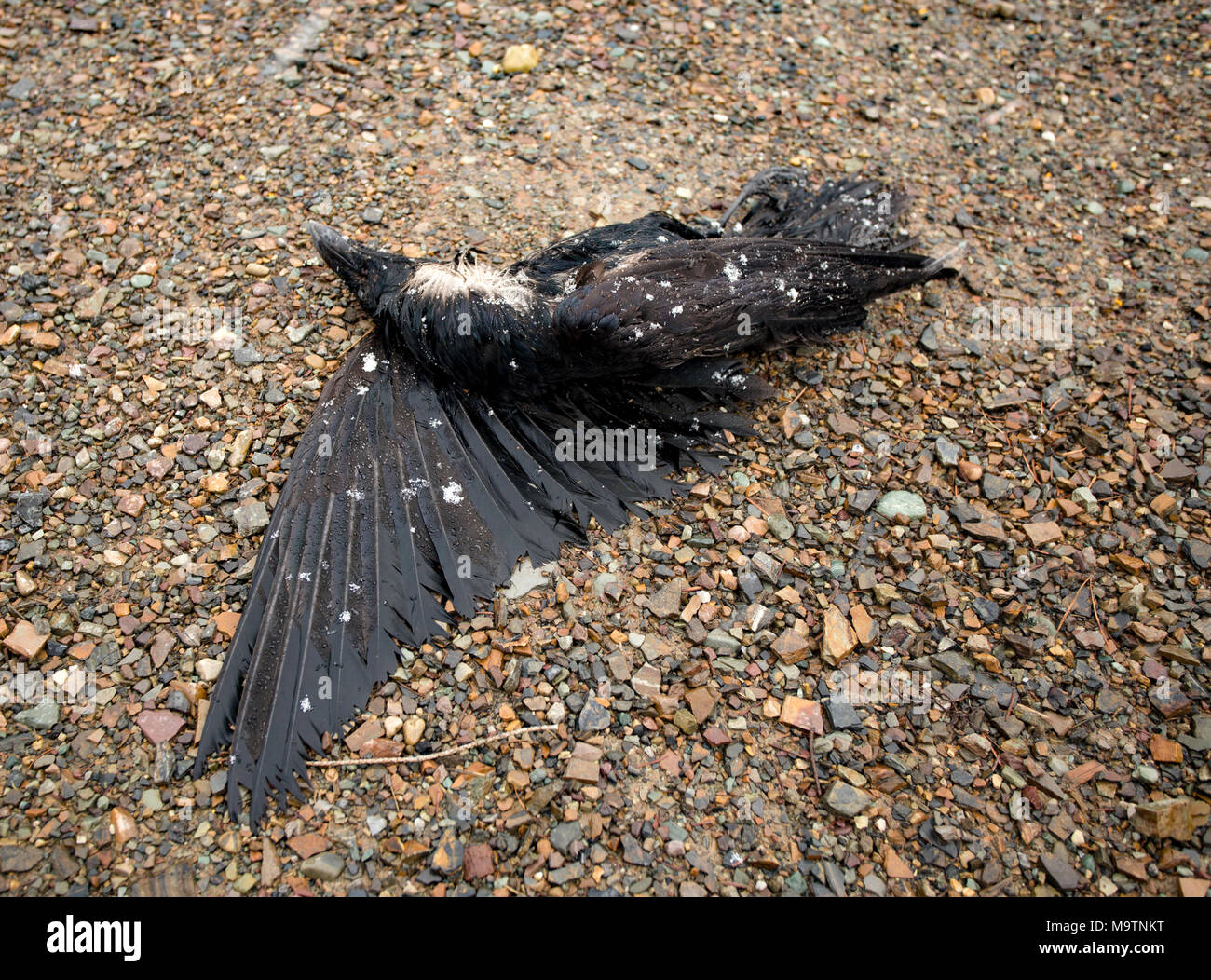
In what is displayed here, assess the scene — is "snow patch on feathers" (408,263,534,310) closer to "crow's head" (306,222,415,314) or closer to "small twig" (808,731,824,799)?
"crow's head" (306,222,415,314)

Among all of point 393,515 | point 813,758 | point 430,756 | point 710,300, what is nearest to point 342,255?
point 393,515

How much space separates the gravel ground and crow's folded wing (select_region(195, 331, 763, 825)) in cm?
13

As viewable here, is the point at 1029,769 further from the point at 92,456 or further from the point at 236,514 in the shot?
the point at 92,456

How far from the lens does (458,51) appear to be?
467 cm

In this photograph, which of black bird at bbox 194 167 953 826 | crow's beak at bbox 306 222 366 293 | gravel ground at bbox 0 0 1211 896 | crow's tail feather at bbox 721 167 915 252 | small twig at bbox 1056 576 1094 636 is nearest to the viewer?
gravel ground at bbox 0 0 1211 896

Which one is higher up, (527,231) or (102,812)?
(527,231)

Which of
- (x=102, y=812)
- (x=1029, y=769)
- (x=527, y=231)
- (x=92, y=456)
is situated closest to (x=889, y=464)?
(x=1029, y=769)

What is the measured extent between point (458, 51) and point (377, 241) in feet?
5.08

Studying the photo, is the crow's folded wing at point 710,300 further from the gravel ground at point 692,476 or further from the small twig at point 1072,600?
the small twig at point 1072,600

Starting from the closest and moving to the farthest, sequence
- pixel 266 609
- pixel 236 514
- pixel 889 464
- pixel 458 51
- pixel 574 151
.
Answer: pixel 266 609 < pixel 236 514 < pixel 889 464 < pixel 574 151 < pixel 458 51

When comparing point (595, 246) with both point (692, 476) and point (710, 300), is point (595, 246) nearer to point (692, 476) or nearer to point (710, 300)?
point (710, 300)

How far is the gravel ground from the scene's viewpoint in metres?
2.45

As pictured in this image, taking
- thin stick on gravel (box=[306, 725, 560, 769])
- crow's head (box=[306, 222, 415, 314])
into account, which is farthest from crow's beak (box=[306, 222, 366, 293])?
thin stick on gravel (box=[306, 725, 560, 769])

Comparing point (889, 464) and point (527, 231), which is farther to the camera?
point (527, 231)
